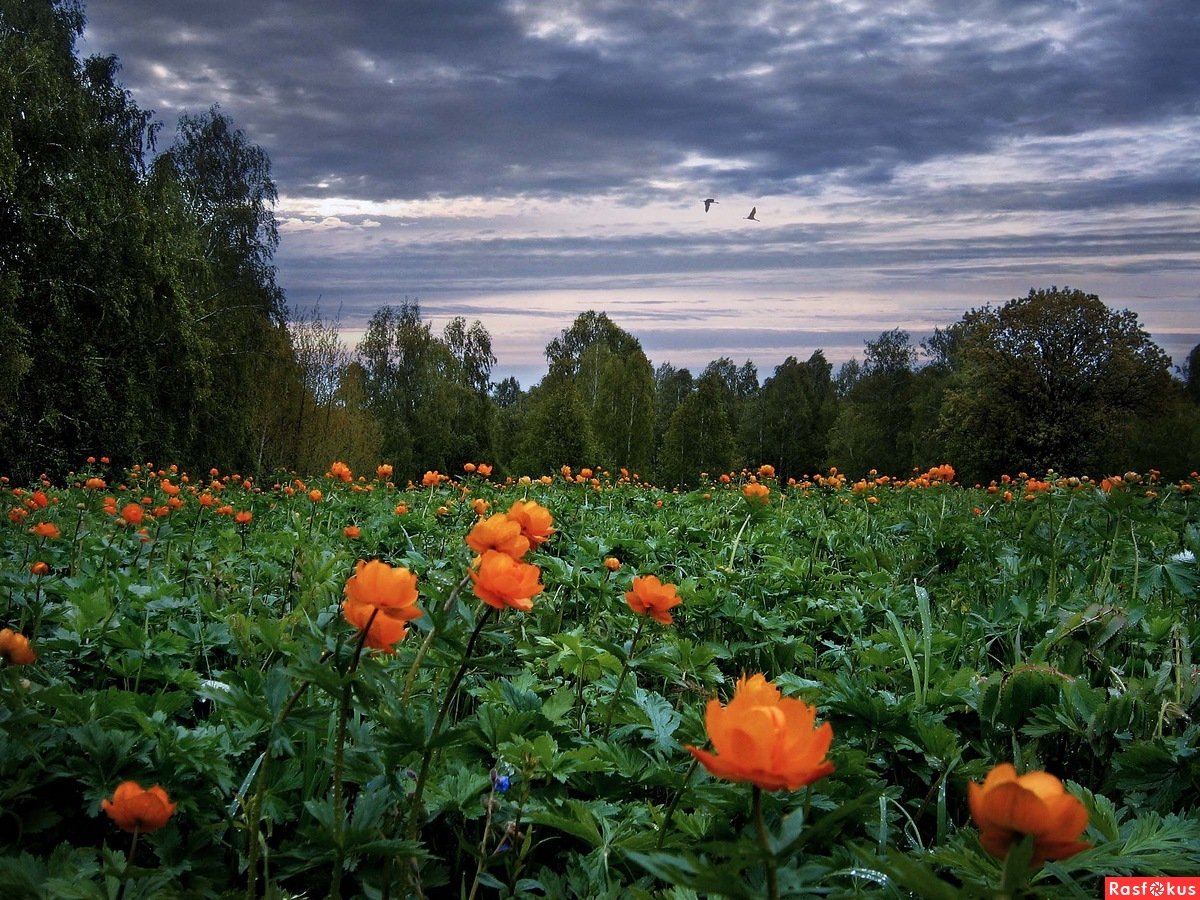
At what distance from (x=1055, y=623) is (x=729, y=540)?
1712mm

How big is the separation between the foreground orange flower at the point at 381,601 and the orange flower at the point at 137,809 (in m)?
0.32

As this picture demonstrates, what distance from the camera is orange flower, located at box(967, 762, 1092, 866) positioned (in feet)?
2.15

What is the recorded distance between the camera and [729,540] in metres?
4.02

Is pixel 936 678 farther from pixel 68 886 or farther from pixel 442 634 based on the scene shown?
pixel 68 886

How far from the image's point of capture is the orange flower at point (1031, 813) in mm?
656

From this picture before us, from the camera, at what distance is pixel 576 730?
1870 mm

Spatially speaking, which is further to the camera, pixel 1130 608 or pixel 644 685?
pixel 644 685

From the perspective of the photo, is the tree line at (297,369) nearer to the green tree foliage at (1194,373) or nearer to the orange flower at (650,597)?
the green tree foliage at (1194,373)

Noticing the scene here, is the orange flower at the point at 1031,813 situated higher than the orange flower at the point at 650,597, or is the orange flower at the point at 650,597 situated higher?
the orange flower at the point at 1031,813

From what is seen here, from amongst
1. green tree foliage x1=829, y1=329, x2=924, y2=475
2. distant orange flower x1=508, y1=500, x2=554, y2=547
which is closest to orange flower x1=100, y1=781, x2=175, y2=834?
distant orange flower x1=508, y1=500, x2=554, y2=547

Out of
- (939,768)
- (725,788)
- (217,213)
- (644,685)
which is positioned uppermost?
(217,213)

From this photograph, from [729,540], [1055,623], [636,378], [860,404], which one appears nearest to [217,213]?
[636,378]

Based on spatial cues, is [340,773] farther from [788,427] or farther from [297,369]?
[788,427]

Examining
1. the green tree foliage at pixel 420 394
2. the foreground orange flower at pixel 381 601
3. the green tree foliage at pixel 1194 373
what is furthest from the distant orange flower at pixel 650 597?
the green tree foliage at pixel 1194 373
